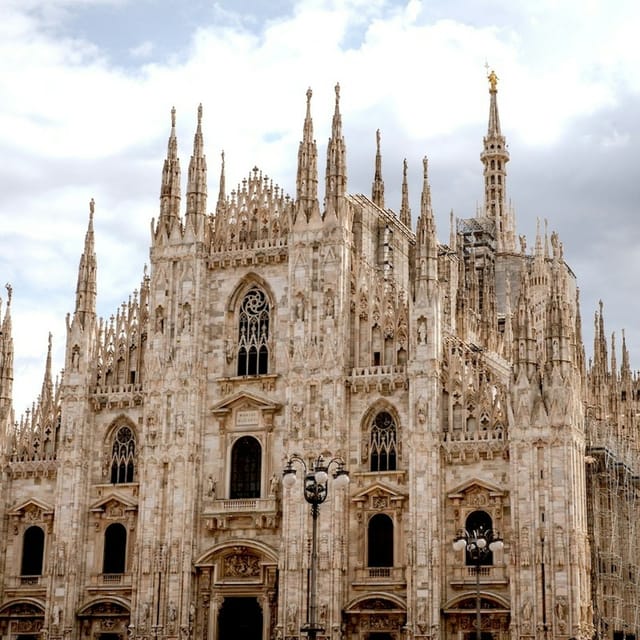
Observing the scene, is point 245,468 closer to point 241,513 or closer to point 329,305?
point 241,513

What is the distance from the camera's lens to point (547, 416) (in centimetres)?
4491

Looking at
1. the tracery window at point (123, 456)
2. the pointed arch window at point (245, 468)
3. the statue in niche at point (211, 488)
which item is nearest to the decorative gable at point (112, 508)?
the tracery window at point (123, 456)

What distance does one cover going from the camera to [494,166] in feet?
313

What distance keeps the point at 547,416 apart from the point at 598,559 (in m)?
10.2

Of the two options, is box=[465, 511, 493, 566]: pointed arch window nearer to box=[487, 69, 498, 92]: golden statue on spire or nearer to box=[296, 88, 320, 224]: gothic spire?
box=[296, 88, 320, 224]: gothic spire

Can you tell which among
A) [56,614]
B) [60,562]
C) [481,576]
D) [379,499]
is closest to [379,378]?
[379,499]

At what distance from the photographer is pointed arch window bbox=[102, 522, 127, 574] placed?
51219 millimetres

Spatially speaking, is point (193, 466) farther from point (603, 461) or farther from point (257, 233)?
point (603, 461)

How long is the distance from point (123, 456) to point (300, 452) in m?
8.79

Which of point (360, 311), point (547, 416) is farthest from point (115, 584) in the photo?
point (547, 416)

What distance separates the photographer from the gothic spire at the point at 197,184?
174 ft

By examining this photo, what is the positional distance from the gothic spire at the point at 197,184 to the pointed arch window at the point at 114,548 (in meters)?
13.7

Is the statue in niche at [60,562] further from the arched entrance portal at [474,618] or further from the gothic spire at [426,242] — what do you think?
the gothic spire at [426,242]

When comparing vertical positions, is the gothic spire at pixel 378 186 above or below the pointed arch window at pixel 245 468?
above
